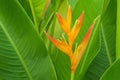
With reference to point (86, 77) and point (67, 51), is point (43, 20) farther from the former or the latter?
point (67, 51)

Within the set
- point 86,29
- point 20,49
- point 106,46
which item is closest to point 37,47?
point 20,49

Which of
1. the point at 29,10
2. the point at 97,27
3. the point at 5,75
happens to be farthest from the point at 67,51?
the point at 29,10

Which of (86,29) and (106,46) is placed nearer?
(86,29)

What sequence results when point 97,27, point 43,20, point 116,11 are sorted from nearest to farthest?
point 97,27, point 116,11, point 43,20

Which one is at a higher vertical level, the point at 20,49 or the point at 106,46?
the point at 20,49

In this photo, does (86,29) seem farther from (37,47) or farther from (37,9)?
(37,9)

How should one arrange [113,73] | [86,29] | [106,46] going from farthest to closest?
[106,46] < [86,29] < [113,73]

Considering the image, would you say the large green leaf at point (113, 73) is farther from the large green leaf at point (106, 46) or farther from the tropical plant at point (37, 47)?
the large green leaf at point (106, 46)

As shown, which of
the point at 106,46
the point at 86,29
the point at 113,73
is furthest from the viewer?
the point at 106,46
